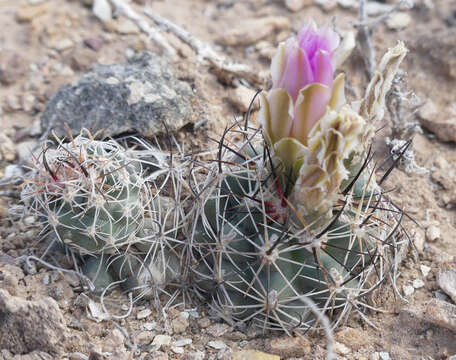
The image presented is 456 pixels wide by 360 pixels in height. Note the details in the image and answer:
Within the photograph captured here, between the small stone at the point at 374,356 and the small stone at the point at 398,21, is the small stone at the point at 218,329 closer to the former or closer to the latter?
the small stone at the point at 374,356

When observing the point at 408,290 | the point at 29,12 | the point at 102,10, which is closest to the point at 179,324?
the point at 408,290

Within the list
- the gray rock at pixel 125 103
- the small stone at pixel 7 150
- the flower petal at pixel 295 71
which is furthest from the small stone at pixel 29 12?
the flower petal at pixel 295 71

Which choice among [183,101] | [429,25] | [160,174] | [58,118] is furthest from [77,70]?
[429,25]

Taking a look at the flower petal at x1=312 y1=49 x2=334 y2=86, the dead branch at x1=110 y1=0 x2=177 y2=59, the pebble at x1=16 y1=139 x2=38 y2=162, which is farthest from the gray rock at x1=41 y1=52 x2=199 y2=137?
the flower petal at x1=312 y1=49 x2=334 y2=86

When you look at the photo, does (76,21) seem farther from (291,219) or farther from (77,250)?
(291,219)

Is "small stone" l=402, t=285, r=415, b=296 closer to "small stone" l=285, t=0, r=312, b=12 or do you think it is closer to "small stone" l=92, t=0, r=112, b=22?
"small stone" l=285, t=0, r=312, b=12

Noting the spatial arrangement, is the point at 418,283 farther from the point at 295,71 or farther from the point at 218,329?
the point at 295,71
